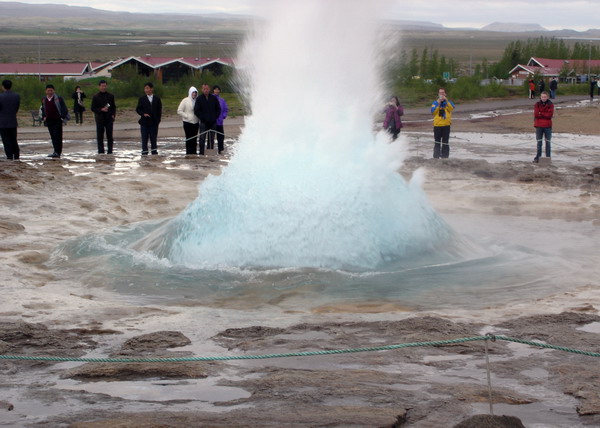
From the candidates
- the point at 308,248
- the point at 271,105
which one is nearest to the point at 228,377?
the point at 308,248

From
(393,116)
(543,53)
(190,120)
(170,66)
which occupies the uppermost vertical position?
(543,53)

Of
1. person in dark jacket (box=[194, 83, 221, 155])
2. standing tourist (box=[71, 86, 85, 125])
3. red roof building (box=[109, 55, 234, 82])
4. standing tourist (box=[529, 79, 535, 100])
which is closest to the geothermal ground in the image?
person in dark jacket (box=[194, 83, 221, 155])

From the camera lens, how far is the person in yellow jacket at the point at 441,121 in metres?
16.6

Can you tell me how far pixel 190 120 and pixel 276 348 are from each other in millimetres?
11038

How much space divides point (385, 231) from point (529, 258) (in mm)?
1512

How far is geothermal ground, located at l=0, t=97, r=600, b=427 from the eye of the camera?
4895 millimetres

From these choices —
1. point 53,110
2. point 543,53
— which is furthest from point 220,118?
point 543,53

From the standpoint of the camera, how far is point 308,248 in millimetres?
8719

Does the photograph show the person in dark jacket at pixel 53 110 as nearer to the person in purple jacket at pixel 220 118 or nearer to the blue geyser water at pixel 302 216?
the person in purple jacket at pixel 220 118

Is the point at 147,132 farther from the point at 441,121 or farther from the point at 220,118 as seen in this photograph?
the point at 441,121

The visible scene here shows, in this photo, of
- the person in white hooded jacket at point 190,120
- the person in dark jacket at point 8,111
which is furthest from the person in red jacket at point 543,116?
the person in dark jacket at point 8,111

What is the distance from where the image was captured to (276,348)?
20.1 ft

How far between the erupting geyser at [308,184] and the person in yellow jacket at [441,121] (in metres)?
6.60

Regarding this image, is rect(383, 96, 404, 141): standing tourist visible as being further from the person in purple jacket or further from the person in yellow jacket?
the person in purple jacket
